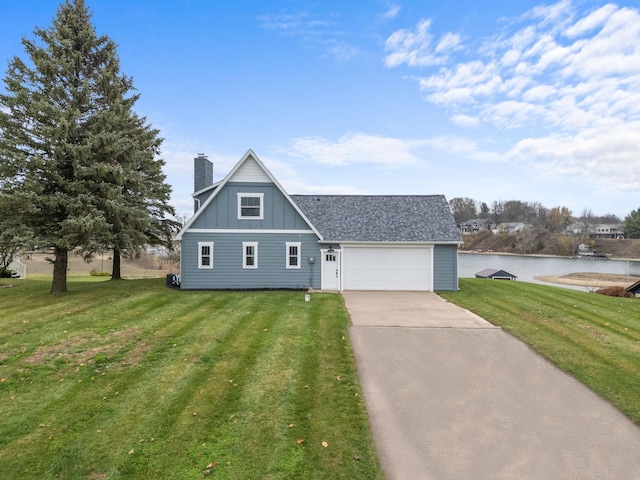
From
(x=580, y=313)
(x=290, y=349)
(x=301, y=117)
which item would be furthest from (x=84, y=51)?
(x=580, y=313)

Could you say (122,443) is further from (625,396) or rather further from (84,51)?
(84,51)

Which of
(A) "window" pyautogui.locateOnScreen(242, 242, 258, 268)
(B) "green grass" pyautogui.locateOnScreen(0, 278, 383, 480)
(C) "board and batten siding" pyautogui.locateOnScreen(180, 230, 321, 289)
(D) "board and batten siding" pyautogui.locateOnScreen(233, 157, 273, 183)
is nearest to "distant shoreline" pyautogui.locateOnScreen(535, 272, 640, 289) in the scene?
(C) "board and batten siding" pyautogui.locateOnScreen(180, 230, 321, 289)

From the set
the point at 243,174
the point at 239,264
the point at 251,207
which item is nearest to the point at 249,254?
the point at 239,264

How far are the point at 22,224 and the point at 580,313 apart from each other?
67.8 feet

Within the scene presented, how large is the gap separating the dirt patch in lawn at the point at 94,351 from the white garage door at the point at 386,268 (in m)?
10.9

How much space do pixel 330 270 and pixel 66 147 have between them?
39.9 ft

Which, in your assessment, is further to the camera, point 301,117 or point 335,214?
point 301,117

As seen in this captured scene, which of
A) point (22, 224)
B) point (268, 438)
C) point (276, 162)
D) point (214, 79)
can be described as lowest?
point (268, 438)

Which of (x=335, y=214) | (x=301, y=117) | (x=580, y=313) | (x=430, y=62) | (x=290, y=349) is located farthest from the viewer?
(x=301, y=117)

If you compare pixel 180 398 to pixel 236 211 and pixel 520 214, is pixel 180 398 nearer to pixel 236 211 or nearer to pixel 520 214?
pixel 236 211

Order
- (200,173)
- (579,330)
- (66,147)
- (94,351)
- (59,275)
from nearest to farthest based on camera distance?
(94,351) < (579,330) < (66,147) < (59,275) < (200,173)

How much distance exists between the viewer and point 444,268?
18.2m

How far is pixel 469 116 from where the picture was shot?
20.5 m

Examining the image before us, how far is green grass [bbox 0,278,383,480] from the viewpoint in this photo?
443 centimetres
